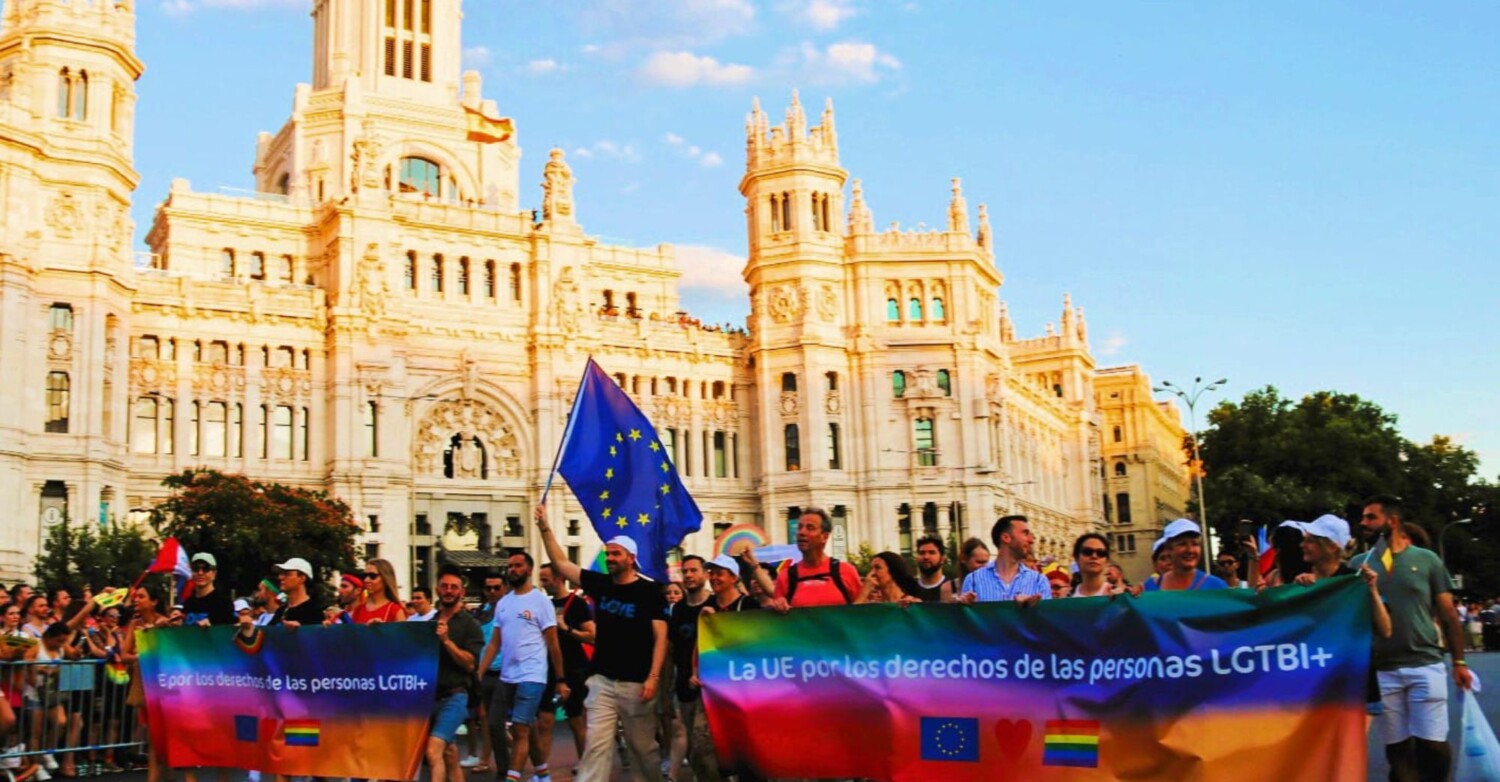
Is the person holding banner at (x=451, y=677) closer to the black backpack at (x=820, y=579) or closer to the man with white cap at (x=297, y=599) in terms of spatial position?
the man with white cap at (x=297, y=599)

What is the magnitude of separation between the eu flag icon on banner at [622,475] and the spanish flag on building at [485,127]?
2469 inches

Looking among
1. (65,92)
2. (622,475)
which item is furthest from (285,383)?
(622,475)

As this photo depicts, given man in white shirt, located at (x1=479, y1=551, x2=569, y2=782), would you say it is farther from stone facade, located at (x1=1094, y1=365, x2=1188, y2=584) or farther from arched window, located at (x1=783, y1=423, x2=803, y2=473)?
stone facade, located at (x1=1094, y1=365, x2=1188, y2=584)

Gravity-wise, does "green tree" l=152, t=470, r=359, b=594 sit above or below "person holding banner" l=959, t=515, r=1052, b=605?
above

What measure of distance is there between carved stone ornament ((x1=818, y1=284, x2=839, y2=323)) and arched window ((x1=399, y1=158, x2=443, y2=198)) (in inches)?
792

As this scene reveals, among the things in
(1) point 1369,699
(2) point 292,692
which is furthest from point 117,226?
(1) point 1369,699

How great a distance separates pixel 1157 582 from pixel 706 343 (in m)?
59.6

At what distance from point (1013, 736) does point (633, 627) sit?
131 inches

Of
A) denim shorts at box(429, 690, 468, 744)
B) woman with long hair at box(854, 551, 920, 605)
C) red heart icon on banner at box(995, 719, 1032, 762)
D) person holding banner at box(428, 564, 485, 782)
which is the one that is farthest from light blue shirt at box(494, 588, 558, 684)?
red heart icon on banner at box(995, 719, 1032, 762)

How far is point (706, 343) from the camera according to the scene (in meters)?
71.0

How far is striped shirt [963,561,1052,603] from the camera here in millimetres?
12172

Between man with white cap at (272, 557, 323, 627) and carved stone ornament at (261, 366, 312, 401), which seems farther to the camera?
carved stone ornament at (261, 366, 312, 401)

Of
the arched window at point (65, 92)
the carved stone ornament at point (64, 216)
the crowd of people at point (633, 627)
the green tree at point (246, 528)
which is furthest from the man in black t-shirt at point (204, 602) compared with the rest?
the arched window at point (65, 92)

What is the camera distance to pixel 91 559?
138ft
